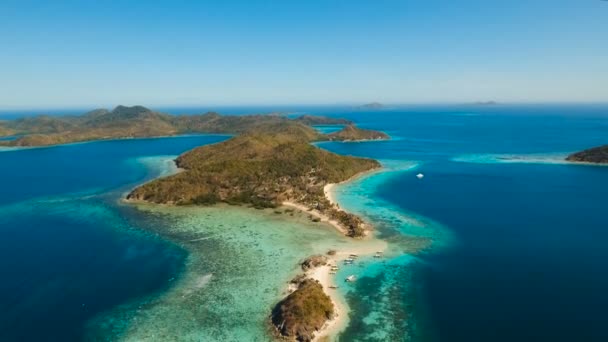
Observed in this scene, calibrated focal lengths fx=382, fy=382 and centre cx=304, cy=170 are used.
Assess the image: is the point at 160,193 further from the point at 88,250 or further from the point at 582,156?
the point at 582,156

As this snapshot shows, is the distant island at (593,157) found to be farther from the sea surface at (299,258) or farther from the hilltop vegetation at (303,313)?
the hilltop vegetation at (303,313)

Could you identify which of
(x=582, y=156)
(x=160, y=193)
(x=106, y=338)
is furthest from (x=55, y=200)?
(x=582, y=156)

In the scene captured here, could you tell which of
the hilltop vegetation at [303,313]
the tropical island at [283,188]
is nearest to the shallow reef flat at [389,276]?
the hilltop vegetation at [303,313]

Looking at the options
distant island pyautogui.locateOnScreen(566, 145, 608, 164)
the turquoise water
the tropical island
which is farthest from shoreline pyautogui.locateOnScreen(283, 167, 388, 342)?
distant island pyautogui.locateOnScreen(566, 145, 608, 164)

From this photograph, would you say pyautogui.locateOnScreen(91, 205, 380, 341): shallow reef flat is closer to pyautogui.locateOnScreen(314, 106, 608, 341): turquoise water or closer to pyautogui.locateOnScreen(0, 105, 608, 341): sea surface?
pyautogui.locateOnScreen(0, 105, 608, 341): sea surface

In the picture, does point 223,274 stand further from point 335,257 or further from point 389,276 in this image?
point 389,276

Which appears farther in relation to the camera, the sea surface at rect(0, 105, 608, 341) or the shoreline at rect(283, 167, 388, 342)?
the sea surface at rect(0, 105, 608, 341)
